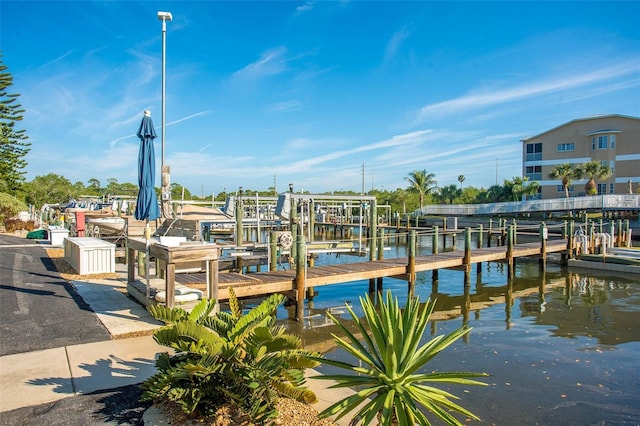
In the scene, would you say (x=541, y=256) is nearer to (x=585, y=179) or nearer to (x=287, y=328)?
(x=287, y=328)

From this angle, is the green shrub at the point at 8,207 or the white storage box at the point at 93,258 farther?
the green shrub at the point at 8,207

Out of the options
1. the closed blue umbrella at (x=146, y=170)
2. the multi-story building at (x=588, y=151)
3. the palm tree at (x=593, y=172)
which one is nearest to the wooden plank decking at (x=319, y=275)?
the closed blue umbrella at (x=146, y=170)

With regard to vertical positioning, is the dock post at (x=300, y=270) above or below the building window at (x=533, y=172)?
below

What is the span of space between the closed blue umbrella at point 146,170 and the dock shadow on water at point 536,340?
Answer: 14.9 feet

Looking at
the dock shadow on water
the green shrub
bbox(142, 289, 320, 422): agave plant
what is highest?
the green shrub

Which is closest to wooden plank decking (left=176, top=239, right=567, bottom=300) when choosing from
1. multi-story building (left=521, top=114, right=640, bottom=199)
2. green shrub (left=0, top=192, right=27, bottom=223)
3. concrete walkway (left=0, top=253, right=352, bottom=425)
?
concrete walkway (left=0, top=253, right=352, bottom=425)

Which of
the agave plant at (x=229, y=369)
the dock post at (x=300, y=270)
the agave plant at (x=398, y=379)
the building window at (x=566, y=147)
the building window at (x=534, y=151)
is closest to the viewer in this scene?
the agave plant at (x=398, y=379)

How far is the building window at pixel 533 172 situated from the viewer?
54.2 m

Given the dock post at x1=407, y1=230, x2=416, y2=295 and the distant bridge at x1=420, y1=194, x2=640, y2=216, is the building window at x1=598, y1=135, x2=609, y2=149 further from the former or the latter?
the dock post at x1=407, y1=230, x2=416, y2=295

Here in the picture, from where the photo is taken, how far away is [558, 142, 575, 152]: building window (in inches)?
2032

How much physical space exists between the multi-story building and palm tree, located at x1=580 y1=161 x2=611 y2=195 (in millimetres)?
2012

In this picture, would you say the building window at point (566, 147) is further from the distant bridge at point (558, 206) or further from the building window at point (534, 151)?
the distant bridge at point (558, 206)

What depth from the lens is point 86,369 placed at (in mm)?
5457

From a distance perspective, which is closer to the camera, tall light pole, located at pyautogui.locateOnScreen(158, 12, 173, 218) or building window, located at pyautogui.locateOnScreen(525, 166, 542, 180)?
tall light pole, located at pyautogui.locateOnScreen(158, 12, 173, 218)
